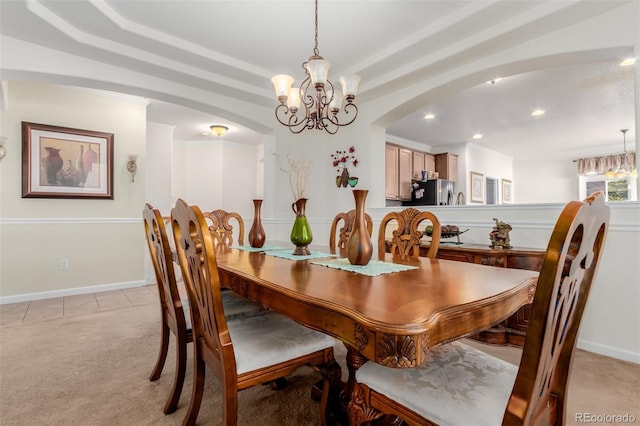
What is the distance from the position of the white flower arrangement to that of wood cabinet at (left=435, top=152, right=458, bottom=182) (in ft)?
10.3

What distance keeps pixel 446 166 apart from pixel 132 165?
5.37m

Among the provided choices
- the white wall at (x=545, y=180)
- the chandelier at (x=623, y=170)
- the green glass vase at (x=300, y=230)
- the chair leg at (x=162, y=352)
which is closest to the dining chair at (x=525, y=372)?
the green glass vase at (x=300, y=230)

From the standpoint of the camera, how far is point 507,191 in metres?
7.57

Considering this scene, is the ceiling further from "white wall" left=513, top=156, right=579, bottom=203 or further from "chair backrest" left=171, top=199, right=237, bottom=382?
"white wall" left=513, top=156, right=579, bottom=203

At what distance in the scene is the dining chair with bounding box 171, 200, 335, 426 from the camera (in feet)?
3.41

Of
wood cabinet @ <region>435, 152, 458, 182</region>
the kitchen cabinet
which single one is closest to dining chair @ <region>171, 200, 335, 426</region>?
the kitchen cabinet

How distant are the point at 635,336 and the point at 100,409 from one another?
10.5ft

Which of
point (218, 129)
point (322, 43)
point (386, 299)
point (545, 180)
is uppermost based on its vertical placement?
point (322, 43)

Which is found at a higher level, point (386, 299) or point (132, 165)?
point (132, 165)

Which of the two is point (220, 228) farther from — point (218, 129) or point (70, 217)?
point (218, 129)

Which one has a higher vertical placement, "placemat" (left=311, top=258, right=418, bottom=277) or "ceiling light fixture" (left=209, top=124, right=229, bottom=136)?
"ceiling light fixture" (left=209, top=124, right=229, bottom=136)

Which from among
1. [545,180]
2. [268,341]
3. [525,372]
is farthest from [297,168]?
[545,180]

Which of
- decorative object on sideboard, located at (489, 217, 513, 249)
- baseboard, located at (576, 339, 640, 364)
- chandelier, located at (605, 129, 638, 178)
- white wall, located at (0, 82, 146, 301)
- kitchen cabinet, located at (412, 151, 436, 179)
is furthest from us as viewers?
chandelier, located at (605, 129, 638, 178)

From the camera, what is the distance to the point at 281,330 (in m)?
1.37
